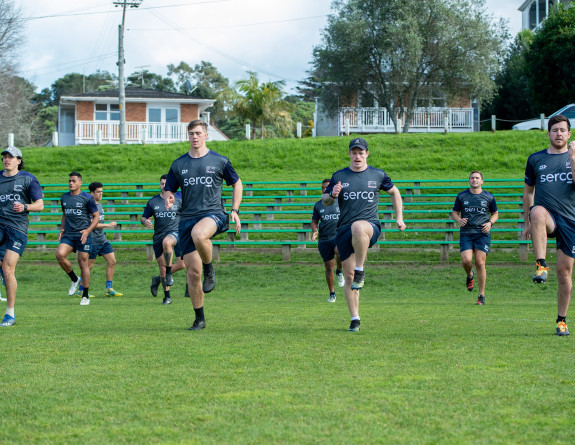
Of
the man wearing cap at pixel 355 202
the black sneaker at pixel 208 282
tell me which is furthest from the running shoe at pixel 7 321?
the man wearing cap at pixel 355 202

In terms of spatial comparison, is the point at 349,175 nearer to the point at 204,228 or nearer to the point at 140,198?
the point at 204,228

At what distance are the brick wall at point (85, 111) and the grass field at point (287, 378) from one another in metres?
39.2

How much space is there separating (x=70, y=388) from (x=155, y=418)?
1108 mm

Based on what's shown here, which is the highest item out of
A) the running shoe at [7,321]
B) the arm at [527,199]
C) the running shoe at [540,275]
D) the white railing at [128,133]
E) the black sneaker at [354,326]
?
the white railing at [128,133]

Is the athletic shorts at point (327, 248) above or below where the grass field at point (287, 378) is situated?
above

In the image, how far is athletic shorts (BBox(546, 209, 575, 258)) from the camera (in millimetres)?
7312

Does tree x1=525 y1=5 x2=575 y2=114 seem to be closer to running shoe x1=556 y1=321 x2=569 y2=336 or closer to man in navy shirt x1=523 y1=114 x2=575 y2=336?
man in navy shirt x1=523 y1=114 x2=575 y2=336

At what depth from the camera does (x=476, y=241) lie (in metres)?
12.6

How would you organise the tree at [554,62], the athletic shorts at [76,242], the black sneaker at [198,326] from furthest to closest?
the tree at [554,62]
the athletic shorts at [76,242]
the black sneaker at [198,326]

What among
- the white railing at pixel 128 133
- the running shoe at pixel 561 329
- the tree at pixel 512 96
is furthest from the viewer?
the tree at pixel 512 96

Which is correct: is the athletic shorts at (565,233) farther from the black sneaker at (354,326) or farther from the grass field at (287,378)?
the black sneaker at (354,326)

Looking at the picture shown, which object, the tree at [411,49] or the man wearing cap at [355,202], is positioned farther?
the tree at [411,49]

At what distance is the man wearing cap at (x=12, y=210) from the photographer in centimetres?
874

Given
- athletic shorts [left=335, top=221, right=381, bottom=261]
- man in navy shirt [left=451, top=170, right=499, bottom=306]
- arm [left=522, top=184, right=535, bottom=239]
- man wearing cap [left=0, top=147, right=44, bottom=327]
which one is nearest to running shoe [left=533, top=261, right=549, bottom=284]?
arm [left=522, top=184, right=535, bottom=239]
